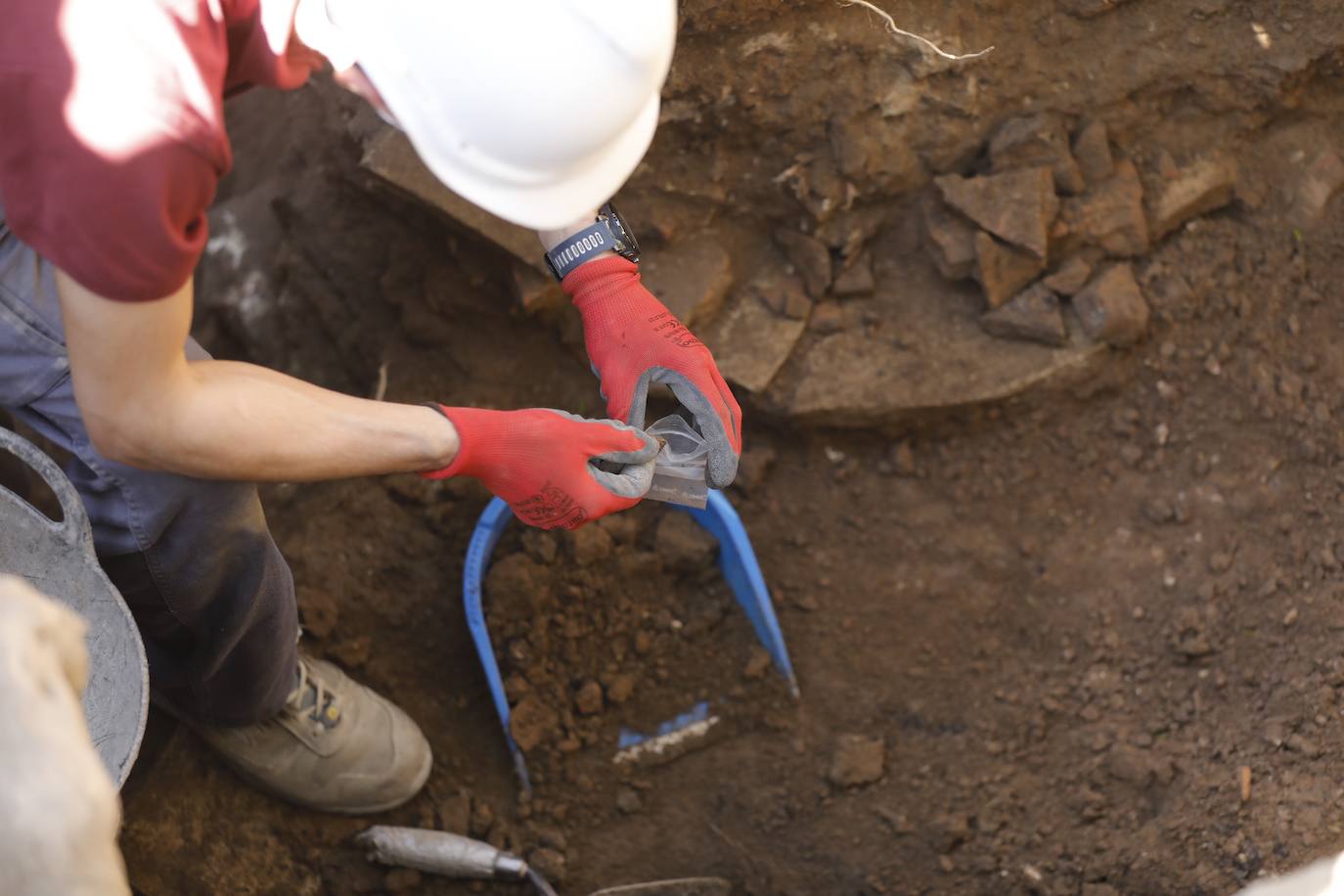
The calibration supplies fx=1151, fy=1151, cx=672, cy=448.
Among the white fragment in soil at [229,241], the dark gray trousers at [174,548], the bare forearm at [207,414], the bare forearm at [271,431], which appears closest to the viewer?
the bare forearm at [207,414]

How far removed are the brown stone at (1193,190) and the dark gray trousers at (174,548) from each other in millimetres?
1988

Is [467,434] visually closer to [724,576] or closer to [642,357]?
[642,357]

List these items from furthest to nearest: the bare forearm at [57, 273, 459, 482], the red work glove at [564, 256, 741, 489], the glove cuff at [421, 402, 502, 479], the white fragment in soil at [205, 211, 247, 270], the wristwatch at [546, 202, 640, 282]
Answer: the white fragment in soil at [205, 211, 247, 270] < the wristwatch at [546, 202, 640, 282] < the red work glove at [564, 256, 741, 489] < the glove cuff at [421, 402, 502, 479] < the bare forearm at [57, 273, 459, 482]

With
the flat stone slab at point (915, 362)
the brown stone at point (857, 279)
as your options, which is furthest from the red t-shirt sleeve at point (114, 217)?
the brown stone at point (857, 279)

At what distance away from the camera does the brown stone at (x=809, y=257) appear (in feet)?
8.57

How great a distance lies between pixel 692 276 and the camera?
2.63 m

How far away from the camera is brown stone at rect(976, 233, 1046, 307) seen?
2.50 metres

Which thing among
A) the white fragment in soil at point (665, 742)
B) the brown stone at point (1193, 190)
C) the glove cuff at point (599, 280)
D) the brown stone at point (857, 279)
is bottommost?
the white fragment in soil at point (665, 742)

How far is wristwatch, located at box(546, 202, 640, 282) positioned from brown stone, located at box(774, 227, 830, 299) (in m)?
0.65

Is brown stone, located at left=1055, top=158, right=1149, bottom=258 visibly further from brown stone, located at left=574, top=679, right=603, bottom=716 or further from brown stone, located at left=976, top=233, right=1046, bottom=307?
brown stone, located at left=574, top=679, right=603, bottom=716

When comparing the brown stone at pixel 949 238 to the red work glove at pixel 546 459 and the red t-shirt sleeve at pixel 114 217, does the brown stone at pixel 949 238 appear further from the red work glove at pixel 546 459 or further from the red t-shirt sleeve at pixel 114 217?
the red t-shirt sleeve at pixel 114 217

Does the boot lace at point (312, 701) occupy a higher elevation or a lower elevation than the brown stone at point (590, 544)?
higher

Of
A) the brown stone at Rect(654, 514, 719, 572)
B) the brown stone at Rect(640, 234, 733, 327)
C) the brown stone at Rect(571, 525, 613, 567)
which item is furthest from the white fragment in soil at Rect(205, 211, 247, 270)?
the brown stone at Rect(654, 514, 719, 572)

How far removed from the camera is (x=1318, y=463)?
2.36 meters
